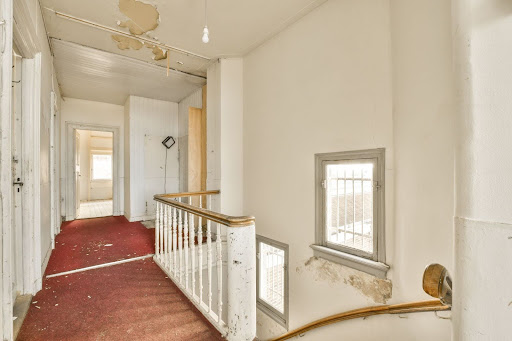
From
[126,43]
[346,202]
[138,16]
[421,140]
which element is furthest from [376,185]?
[126,43]

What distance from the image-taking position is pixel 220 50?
369 cm

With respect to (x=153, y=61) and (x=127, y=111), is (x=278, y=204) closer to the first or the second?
(x=153, y=61)

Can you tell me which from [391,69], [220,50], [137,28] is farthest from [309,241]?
[137,28]

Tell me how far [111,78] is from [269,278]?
4715 millimetres

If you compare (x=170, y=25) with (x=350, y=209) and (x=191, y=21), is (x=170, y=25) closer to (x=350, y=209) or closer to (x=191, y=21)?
(x=191, y=21)

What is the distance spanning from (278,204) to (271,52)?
214 cm

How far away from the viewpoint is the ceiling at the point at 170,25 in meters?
2.65

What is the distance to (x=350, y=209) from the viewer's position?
115 inches

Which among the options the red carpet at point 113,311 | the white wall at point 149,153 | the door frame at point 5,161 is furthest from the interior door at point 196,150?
the door frame at point 5,161

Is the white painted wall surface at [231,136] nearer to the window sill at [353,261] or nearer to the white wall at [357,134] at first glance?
the white wall at [357,134]

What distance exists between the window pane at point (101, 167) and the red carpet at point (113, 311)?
29.2 feet

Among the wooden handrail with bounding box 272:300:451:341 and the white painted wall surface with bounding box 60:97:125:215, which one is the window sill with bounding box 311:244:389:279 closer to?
the wooden handrail with bounding box 272:300:451:341

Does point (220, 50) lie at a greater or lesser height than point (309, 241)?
greater

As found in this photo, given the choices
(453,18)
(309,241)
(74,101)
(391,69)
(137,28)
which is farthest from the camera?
(74,101)
